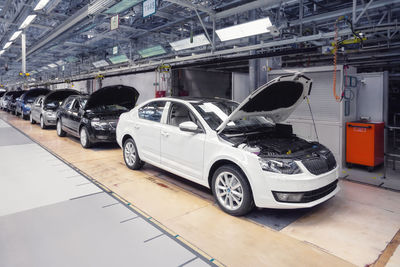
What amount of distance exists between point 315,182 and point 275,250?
0.90 metres

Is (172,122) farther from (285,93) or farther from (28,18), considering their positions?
(28,18)

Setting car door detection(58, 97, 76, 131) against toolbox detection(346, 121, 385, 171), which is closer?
toolbox detection(346, 121, 385, 171)

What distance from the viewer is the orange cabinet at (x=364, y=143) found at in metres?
4.96

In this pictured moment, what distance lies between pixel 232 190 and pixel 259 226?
0.50m

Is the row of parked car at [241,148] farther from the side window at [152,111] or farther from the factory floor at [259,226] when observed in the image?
the factory floor at [259,226]

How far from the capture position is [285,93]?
3.59 meters

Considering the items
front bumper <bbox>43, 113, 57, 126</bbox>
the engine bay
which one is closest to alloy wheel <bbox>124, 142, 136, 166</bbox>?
the engine bay

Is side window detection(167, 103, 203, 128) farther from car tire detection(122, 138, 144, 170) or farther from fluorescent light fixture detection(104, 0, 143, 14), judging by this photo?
fluorescent light fixture detection(104, 0, 143, 14)

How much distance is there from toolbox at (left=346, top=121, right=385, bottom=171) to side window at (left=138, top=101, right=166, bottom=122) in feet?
12.0

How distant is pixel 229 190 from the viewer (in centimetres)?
322

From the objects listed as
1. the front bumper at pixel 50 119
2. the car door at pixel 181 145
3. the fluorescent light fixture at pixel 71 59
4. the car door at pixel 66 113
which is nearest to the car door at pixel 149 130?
the car door at pixel 181 145

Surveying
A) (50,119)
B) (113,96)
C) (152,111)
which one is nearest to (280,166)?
(152,111)

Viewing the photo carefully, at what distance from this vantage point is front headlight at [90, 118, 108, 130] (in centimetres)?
666

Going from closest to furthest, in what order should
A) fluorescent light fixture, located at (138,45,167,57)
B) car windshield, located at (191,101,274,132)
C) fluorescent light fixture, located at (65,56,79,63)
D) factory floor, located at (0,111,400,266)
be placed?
factory floor, located at (0,111,400,266) < car windshield, located at (191,101,274,132) < fluorescent light fixture, located at (138,45,167,57) < fluorescent light fixture, located at (65,56,79,63)
